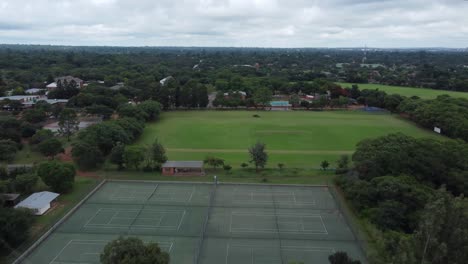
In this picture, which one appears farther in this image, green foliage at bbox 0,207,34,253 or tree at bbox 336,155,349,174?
tree at bbox 336,155,349,174

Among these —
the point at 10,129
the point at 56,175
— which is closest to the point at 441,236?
the point at 56,175

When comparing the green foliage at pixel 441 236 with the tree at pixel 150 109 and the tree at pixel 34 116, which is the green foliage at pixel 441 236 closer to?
the tree at pixel 150 109

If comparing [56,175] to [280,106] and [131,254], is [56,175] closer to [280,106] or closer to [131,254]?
[131,254]

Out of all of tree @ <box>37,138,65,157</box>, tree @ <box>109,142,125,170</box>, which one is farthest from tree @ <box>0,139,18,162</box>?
tree @ <box>109,142,125,170</box>

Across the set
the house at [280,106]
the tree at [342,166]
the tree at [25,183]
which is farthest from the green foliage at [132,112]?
the tree at [342,166]

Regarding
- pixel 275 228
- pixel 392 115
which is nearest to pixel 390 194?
pixel 275 228

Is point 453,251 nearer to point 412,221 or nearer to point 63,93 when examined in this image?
point 412,221

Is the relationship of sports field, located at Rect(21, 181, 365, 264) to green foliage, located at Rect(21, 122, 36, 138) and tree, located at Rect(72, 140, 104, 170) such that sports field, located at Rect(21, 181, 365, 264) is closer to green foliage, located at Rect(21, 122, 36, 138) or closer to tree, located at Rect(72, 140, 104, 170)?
tree, located at Rect(72, 140, 104, 170)
